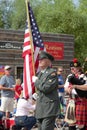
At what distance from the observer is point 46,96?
6629 millimetres

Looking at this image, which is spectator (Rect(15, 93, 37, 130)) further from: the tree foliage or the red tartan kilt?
the tree foliage

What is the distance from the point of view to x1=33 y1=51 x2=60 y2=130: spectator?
658 centimetres

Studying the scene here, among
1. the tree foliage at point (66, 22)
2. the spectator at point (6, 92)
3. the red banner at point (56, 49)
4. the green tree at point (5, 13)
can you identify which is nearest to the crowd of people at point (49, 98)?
the spectator at point (6, 92)

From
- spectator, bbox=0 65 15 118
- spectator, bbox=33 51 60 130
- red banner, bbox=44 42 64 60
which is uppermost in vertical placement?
spectator, bbox=33 51 60 130

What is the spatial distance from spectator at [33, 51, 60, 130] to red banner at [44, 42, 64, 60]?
18685mm

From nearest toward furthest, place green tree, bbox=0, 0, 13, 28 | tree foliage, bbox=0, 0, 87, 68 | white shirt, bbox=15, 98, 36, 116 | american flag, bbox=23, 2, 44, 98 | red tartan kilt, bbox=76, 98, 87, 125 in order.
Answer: red tartan kilt, bbox=76, 98, 87, 125, american flag, bbox=23, 2, 44, 98, white shirt, bbox=15, 98, 36, 116, tree foliage, bbox=0, 0, 87, 68, green tree, bbox=0, 0, 13, 28

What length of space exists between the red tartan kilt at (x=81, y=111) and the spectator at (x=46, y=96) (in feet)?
4.55

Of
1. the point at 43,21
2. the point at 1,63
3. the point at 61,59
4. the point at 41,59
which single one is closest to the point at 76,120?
the point at 41,59

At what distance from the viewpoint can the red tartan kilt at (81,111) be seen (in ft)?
26.2

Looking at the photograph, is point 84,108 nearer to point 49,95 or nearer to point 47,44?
point 49,95

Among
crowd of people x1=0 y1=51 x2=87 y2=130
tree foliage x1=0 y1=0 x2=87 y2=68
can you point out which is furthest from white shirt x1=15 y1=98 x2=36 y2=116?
tree foliage x1=0 y1=0 x2=87 y2=68

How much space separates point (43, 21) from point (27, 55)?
27.3 m

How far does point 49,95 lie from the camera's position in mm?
6625

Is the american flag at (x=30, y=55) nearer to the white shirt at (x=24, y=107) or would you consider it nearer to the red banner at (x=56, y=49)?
the white shirt at (x=24, y=107)
